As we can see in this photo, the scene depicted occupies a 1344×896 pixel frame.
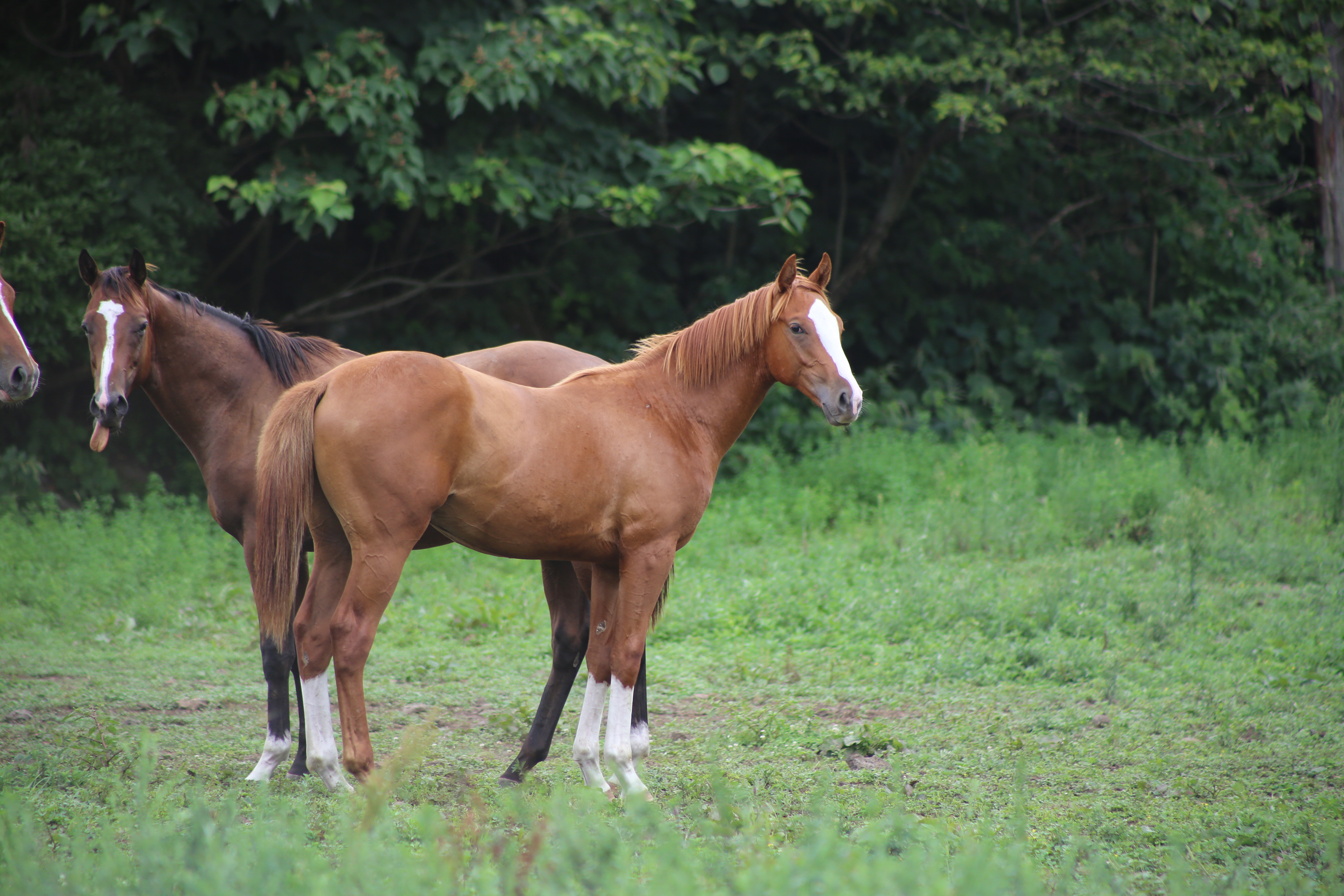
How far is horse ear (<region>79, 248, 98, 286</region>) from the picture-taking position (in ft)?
14.8

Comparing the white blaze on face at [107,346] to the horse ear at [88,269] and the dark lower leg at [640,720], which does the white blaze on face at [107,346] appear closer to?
the horse ear at [88,269]

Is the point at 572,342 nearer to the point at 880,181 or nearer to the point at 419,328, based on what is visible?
the point at 419,328

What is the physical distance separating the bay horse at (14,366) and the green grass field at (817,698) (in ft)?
4.94

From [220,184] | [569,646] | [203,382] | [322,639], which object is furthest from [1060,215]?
[322,639]

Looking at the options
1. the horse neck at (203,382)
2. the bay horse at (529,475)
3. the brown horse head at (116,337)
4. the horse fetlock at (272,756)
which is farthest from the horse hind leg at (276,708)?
the brown horse head at (116,337)

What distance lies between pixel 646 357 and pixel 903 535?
14.6 feet

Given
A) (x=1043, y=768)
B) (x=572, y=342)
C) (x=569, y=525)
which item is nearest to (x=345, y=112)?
(x=572, y=342)

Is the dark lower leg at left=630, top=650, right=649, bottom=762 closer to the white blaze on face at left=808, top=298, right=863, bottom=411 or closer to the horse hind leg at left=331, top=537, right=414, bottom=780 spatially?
the horse hind leg at left=331, top=537, right=414, bottom=780

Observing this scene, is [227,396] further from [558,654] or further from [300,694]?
[558,654]

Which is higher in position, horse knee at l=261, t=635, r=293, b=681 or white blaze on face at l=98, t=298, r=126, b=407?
white blaze on face at l=98, t=298, r=126, b=407

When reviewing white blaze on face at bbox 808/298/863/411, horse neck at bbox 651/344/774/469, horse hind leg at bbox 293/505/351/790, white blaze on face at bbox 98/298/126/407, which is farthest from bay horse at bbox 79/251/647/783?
Result: white blaze on face at bbox 808/298/863/411

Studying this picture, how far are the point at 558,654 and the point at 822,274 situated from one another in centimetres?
200

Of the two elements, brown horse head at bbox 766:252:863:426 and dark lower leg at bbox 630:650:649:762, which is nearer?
brown horse head at bbox 766:252:863:426

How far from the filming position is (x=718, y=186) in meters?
8.88
